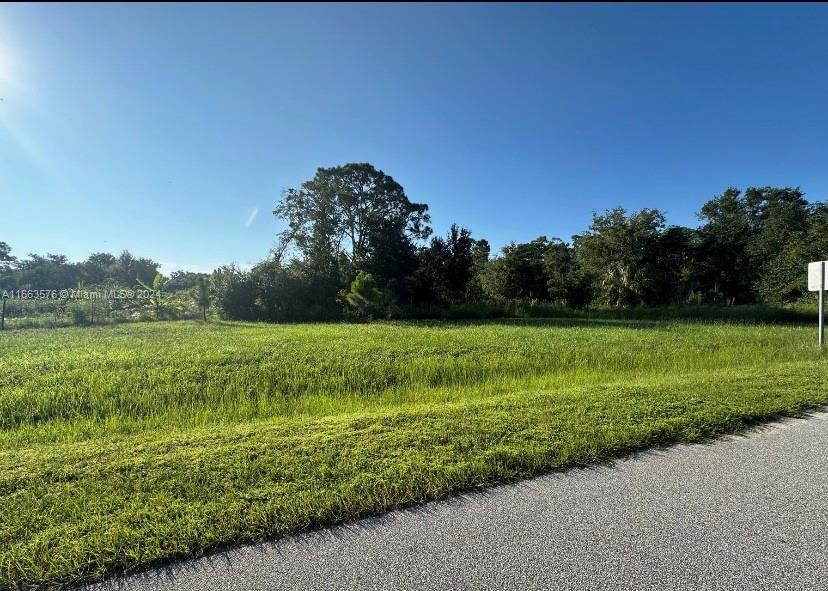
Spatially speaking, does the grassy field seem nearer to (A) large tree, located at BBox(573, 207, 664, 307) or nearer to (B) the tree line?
(B) the tree line

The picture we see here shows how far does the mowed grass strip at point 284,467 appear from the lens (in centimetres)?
214

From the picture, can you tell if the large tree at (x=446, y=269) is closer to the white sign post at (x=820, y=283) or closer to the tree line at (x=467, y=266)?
the tree line at (x=467, y=266)

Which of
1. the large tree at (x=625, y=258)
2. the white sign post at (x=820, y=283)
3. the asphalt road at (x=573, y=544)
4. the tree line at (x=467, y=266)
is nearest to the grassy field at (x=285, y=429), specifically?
the asphalt road at (x=573, y=544)

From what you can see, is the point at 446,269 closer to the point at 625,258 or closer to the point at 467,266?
the point at 467,266

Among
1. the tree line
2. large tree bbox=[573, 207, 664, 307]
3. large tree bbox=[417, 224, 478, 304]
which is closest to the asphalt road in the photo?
the tree line

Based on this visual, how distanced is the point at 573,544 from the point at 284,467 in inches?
78.5

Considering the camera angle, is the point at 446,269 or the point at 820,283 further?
the point at 446,269

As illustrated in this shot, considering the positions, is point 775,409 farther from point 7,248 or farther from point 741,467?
point 7,248

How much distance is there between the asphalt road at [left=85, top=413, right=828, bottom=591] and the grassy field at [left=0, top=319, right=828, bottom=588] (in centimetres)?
20

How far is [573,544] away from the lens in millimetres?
2104

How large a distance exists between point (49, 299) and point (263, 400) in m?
22.6

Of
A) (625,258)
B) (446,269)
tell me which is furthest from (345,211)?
(625,258)

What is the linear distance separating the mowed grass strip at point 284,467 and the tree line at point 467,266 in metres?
15.9

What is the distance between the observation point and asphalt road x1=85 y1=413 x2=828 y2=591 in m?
1.87
